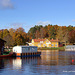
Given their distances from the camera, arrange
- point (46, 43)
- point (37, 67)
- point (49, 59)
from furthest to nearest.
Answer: point (46, 43) < point (49, 59) < point (37, 67)

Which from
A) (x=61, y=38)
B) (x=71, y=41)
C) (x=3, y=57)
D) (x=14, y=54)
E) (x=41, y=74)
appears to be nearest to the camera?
(x=41, y=74)

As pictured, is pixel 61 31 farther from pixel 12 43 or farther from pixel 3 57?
pixel 3 57

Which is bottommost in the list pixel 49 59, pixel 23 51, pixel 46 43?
pixel 49 59

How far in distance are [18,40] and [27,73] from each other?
339 feet

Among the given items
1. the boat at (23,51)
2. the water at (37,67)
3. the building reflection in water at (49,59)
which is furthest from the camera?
the boat at (23,51)

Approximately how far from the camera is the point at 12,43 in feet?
450

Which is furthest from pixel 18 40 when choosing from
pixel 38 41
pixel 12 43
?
pixel 38 41

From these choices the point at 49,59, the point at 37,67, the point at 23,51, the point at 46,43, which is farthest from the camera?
the point at 46,43

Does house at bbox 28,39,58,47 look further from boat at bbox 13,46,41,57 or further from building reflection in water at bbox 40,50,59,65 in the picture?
boat at bbox 13,46,41,57

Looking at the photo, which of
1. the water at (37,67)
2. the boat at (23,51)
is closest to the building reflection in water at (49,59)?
the water at (37,67)

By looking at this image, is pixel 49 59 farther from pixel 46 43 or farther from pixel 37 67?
pixel 46 43

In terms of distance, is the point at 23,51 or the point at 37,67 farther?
the point at 23,51

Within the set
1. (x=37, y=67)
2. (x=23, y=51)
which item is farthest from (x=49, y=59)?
(x=37, y=67)

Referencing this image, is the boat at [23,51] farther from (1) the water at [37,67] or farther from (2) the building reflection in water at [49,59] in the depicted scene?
(1) the water at [37,67]
